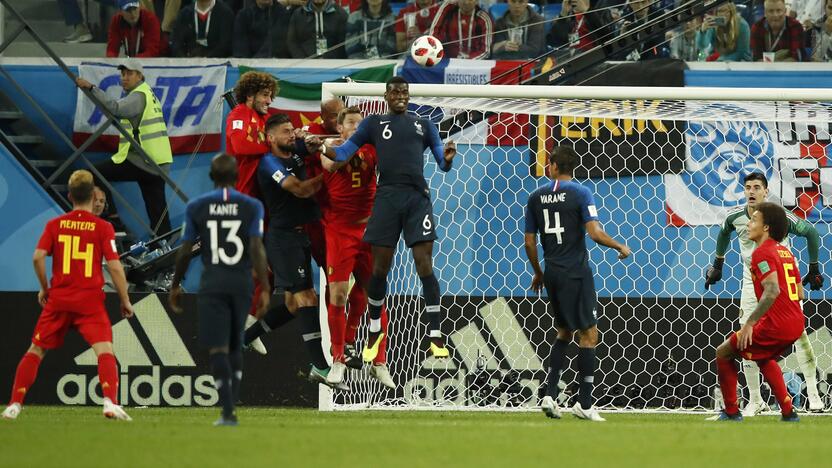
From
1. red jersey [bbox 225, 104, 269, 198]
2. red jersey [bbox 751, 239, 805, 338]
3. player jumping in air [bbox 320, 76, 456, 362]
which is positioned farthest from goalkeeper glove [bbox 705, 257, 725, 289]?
red jersey [bbox 225, 104, 269, 198]

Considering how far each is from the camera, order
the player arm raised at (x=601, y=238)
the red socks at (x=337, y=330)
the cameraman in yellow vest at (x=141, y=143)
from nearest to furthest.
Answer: the player arm raised at (x=601, y=238) < the red socks at (x=337, y=330) < the cameraman in yellow vest at (x=141, y=143)

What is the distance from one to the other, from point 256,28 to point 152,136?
171 cm

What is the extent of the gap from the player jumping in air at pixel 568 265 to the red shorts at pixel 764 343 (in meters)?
1.14

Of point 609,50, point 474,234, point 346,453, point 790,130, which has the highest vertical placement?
point 609,50

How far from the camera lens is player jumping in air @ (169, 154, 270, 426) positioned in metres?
8.06

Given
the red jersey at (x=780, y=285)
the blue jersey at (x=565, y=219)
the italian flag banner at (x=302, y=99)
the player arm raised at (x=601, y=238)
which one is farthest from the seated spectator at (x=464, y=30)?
the red jersey at (x=780, y=285)

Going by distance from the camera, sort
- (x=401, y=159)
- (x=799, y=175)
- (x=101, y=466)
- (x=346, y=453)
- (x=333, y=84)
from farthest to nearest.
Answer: (x=799, y=175) < (x=333, y=84) < (x=401, y=159) < (x=346, y=453) < (x=101, y=466)

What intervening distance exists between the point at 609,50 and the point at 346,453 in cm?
805

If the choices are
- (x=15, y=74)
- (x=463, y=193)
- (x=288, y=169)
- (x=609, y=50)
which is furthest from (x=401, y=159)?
(x=15, y=74)

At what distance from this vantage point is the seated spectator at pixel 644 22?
554 inches

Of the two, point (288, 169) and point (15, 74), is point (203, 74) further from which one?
point (288, 169)

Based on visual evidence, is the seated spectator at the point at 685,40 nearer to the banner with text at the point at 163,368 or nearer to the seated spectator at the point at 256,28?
the seated spectator at the point at 256,28

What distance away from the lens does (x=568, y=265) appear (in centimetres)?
994

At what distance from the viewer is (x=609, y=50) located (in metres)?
13.8
